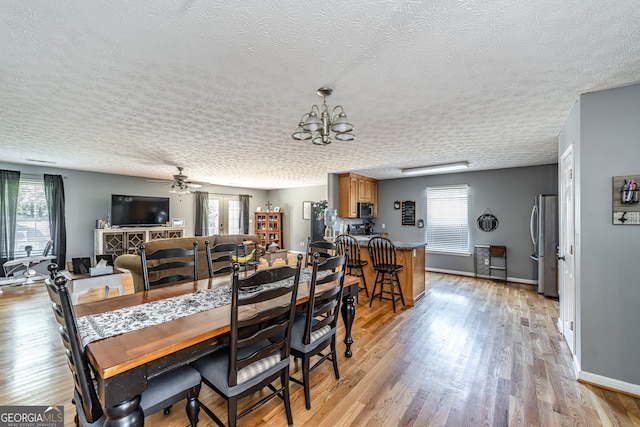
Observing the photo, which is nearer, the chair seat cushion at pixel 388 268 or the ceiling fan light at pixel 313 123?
the ceiling fan light at pixel 313 123

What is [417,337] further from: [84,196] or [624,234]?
[84,196]

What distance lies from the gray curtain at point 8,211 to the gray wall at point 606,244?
8936mm

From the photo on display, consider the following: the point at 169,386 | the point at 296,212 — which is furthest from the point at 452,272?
the point at 169,386

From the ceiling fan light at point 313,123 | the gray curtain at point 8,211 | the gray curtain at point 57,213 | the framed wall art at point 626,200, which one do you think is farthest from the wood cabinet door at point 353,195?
the gray curtain at point 8,211

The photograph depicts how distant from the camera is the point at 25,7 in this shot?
1.30m

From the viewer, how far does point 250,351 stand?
5.72ft

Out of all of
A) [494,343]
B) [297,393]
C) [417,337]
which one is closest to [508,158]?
[494,343]

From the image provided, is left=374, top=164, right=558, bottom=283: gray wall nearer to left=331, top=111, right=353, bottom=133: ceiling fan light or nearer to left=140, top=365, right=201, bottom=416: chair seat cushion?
left=331, top=111, right=353, bottom=133: ceiling fan light

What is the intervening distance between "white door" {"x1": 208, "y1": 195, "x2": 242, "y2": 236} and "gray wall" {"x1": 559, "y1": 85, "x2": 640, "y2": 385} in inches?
339

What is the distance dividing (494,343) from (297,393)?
7.36ft

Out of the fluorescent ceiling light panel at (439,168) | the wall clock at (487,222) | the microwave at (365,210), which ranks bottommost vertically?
the wall clock at (487,222)

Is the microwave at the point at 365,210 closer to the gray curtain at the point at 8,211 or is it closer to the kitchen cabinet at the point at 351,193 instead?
the kitchen cabinet at the point at 351,193

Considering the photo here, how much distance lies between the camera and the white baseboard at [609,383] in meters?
2.10

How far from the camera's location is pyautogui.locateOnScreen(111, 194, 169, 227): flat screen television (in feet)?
21.9
